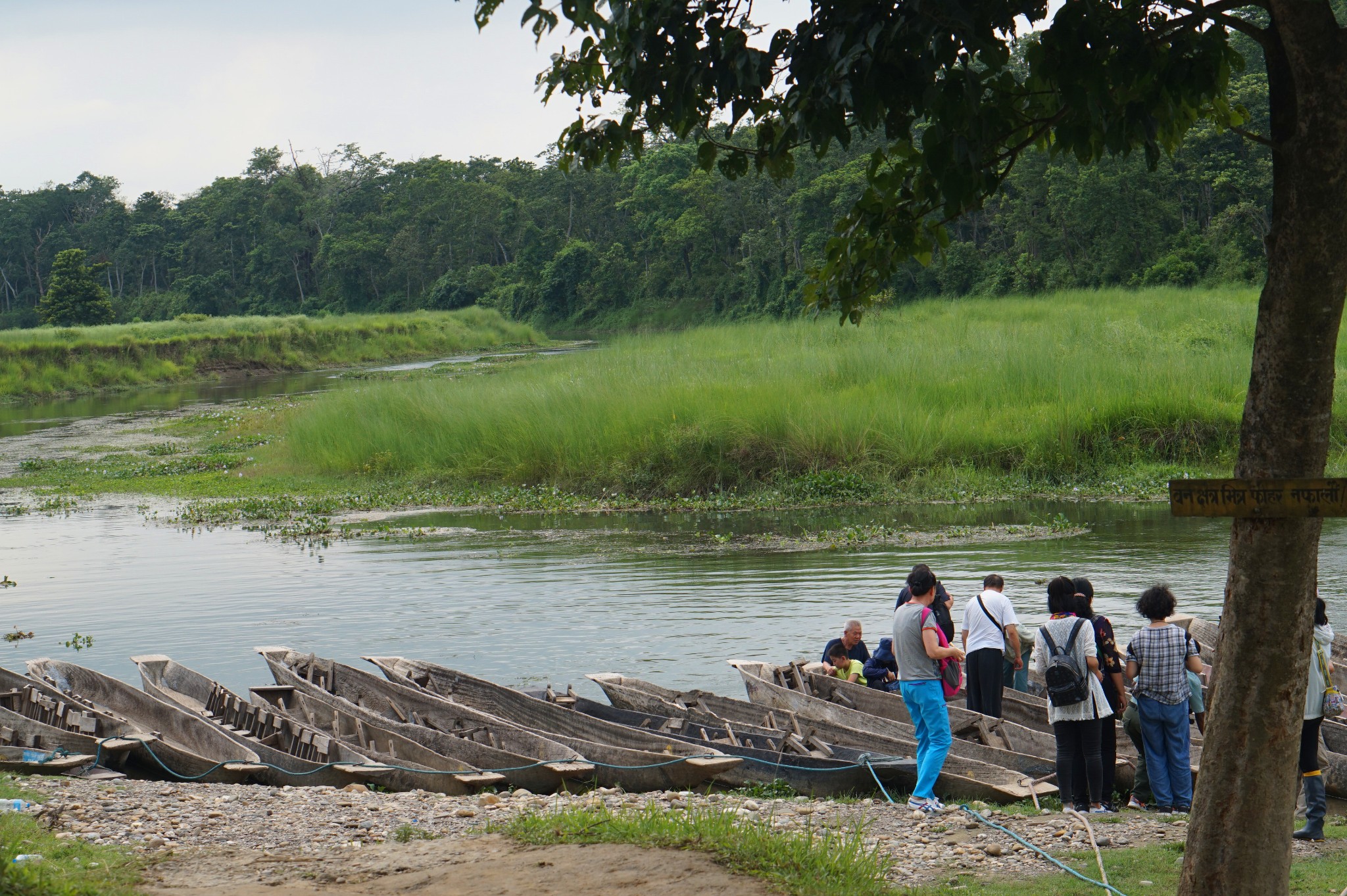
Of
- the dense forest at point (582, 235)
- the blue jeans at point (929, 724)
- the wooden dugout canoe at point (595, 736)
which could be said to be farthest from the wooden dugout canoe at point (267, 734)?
the dense forest at point (582, 235)

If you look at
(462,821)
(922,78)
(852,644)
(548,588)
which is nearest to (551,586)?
(548,588)

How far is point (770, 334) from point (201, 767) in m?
31.0

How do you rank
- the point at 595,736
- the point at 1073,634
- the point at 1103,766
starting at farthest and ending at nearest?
the point at 595,736, the point at 1103,766, the point at 1073,634

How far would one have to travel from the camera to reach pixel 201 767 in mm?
9242

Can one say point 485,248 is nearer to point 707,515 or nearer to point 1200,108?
point 707,515

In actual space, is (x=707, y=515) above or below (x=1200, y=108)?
below

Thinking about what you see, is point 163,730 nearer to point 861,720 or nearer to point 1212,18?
point 861,720

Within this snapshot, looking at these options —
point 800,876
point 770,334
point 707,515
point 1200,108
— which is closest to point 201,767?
point 800,876

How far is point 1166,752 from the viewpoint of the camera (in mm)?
7898

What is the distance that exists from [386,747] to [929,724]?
430 cm

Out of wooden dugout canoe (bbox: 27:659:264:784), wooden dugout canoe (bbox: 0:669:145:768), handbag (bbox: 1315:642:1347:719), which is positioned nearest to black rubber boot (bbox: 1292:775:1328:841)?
handbag (bbox: 1315:642:1347:719)

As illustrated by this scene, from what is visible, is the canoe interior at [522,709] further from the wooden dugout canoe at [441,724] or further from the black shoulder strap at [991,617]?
the black shoulder strap at [991,617]

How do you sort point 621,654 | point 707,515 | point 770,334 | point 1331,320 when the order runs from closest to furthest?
point 1331,320, point 621,654, point 707,515, point 770,334

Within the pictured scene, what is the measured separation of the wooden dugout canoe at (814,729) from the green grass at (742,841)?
4.98ft
